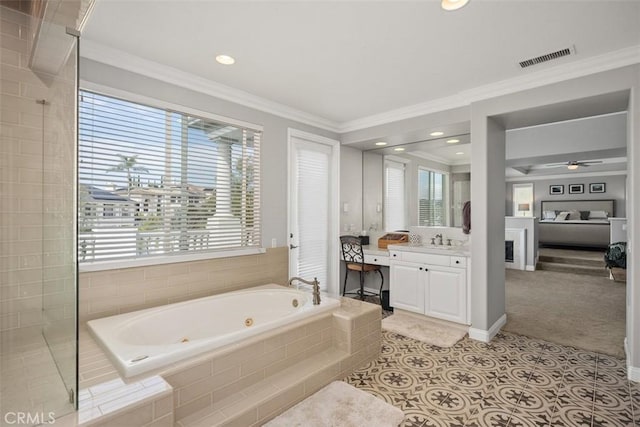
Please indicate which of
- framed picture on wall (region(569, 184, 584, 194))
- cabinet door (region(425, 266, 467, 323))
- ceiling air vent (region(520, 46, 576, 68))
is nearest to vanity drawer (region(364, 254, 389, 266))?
cabinet door (region(425, 266, 467, 323))

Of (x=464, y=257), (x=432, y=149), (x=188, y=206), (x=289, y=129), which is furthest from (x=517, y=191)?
(x=188, y=206)

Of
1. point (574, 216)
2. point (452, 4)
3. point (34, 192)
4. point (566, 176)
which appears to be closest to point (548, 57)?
point (452, 4)

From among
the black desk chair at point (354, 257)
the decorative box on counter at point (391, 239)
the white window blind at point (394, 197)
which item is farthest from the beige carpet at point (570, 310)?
the white window blind at point (394, 197)

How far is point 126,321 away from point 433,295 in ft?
9.97

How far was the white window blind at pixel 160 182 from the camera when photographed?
7.77ft

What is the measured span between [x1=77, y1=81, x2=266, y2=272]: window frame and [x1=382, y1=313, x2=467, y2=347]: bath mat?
1746 millimetres

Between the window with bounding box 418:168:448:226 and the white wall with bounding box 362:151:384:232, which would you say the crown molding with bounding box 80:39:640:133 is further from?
the window with bounding box 418:168:448:226

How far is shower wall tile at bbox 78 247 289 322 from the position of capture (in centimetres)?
237

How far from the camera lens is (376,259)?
14.3 ft

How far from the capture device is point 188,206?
2.90 m

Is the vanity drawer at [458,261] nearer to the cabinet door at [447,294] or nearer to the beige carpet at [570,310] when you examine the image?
the cabinet door at [447,294]

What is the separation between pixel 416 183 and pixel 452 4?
9.39 ft

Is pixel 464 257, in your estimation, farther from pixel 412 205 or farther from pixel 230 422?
pixel 230 422

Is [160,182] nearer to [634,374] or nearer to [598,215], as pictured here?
[634,374]
